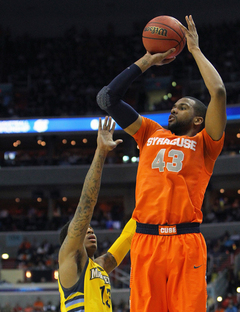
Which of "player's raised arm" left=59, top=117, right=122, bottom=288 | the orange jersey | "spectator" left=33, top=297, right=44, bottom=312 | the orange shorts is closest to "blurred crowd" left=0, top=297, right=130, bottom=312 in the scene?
"spectator" left=33, top=297, right=44, bottom=312

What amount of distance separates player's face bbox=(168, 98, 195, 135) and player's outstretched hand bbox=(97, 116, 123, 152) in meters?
0.56

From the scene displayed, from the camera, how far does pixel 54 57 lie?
86.1ft

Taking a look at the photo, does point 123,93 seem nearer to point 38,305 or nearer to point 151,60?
point 151,60

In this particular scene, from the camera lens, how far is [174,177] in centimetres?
318

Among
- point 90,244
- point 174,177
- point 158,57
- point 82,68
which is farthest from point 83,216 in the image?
point 82,68

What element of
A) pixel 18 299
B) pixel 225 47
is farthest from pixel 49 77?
pixel 18 299

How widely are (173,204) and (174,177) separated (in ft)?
0.67

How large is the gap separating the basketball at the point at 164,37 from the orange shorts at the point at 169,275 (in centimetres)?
161

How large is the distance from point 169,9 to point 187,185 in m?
24.5

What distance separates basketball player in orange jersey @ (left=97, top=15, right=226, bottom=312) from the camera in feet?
10.1

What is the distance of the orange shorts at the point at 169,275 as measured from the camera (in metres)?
3.04

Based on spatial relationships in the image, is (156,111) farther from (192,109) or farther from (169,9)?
(192,109)

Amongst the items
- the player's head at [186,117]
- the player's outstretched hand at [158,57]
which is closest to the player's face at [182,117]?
the player's head at [186,117]

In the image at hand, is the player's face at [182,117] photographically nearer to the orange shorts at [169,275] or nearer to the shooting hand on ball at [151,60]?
the shooting hand on ball at [151,60]
